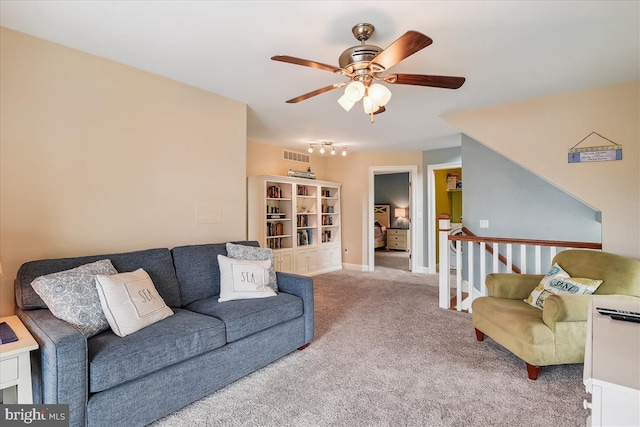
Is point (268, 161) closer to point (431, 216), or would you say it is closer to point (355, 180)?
point (355, 180)

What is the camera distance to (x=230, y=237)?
3.32 m

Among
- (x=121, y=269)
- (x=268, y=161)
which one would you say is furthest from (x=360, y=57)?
(x=268, y=161)

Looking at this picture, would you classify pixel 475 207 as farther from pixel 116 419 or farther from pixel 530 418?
pixel 116 419

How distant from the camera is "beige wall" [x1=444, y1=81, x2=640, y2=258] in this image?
287cm

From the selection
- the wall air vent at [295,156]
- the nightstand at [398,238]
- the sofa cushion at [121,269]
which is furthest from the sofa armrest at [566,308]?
the nightstand at [398,238]

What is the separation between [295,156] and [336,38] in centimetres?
395

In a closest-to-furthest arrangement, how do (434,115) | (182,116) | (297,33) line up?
(297,33) < (182,116) < (434,115)

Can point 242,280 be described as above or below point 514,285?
above

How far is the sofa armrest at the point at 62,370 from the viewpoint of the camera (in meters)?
1.42

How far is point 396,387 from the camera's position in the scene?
2.10 metres

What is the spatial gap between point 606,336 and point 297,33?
2.20 meters

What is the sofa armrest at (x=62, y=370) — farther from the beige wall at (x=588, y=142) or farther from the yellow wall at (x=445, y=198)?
the yellow wall at (x=445, y=198)

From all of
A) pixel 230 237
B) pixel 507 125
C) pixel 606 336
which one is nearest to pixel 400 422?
Result: pixel 606 336

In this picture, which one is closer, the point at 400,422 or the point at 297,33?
the point at 400,422
